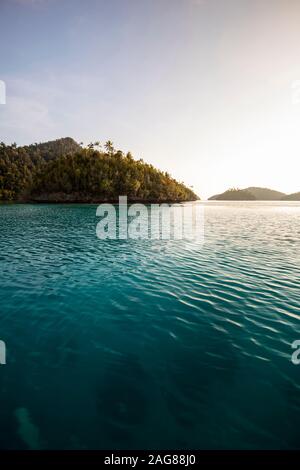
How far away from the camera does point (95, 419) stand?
5.50 m

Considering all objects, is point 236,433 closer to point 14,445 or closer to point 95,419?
point 95,419

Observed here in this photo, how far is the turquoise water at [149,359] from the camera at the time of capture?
17.3ft

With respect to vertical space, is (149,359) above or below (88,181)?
below

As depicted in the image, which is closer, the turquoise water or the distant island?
the turquoise water

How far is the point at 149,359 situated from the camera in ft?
25.5

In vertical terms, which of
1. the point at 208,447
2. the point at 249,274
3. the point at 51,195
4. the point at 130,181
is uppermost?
the point at 130,181

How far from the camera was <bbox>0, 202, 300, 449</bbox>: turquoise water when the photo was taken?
5281 mm

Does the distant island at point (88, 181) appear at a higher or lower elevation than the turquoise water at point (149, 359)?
higher

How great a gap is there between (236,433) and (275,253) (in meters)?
20.7

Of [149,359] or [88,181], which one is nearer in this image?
[149,359]

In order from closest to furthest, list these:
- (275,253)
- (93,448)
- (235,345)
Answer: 1. (93,448)
2. (235,345)
3. (275,253)

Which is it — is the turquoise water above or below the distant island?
below

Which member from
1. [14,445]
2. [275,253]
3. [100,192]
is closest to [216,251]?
[275,253]

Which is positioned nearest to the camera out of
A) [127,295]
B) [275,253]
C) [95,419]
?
[95,419]
